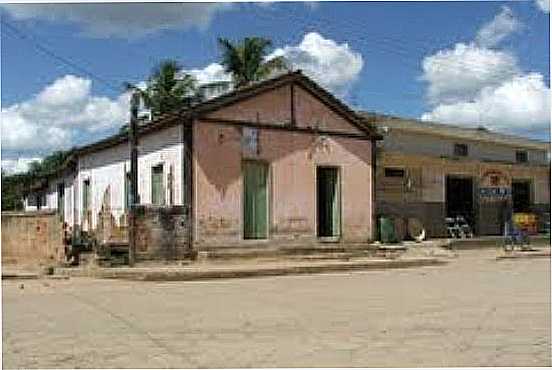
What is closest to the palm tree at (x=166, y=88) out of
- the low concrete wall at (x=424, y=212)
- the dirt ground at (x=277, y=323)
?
the low concrete wall at (x=424, y=212)

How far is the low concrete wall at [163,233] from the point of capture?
21594mm

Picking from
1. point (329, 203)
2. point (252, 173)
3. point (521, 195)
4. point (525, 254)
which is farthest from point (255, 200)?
point (521, 195)

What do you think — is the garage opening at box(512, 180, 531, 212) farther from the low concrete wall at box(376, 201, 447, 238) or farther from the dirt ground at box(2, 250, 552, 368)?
Result: the dirt ground at box(2, 250, 552, 368)

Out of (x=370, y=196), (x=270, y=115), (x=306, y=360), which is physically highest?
(x=270, y=115)

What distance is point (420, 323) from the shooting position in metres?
10.9

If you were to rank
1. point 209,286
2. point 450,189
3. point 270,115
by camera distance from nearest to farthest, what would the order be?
1. point 209,286
2. point 270,115
3. point 450,189

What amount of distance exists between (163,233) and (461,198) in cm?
1784

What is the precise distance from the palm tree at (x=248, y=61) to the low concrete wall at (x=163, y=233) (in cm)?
1868

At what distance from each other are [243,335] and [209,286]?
7.09 meters

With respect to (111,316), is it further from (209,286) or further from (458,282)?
(458,282)

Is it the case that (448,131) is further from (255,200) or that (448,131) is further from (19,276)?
(19,276)

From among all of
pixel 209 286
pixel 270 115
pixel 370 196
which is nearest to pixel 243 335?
pixel 209 286

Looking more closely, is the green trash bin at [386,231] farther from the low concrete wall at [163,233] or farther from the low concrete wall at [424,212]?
the low concrete wall at [163,233]

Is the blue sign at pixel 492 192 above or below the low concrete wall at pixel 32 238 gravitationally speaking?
above
